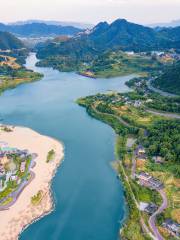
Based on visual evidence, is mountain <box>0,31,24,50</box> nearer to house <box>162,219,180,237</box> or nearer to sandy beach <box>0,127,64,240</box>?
sandy beach <box>0,127,64,240</box>

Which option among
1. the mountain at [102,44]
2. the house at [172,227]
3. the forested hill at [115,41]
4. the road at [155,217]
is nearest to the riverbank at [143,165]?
the road at [155,217]

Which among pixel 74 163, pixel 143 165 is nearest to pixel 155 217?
pixel 143 165

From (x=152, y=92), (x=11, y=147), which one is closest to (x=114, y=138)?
(x=11, y=147)

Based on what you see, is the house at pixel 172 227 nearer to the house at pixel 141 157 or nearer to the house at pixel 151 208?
the house at pixel 151 208

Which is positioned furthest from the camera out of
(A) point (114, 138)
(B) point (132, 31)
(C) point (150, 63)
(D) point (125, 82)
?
(B) point (132, 31)

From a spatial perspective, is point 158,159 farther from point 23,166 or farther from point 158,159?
point 23,166

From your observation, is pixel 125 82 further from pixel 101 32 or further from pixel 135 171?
pixel 101 32
